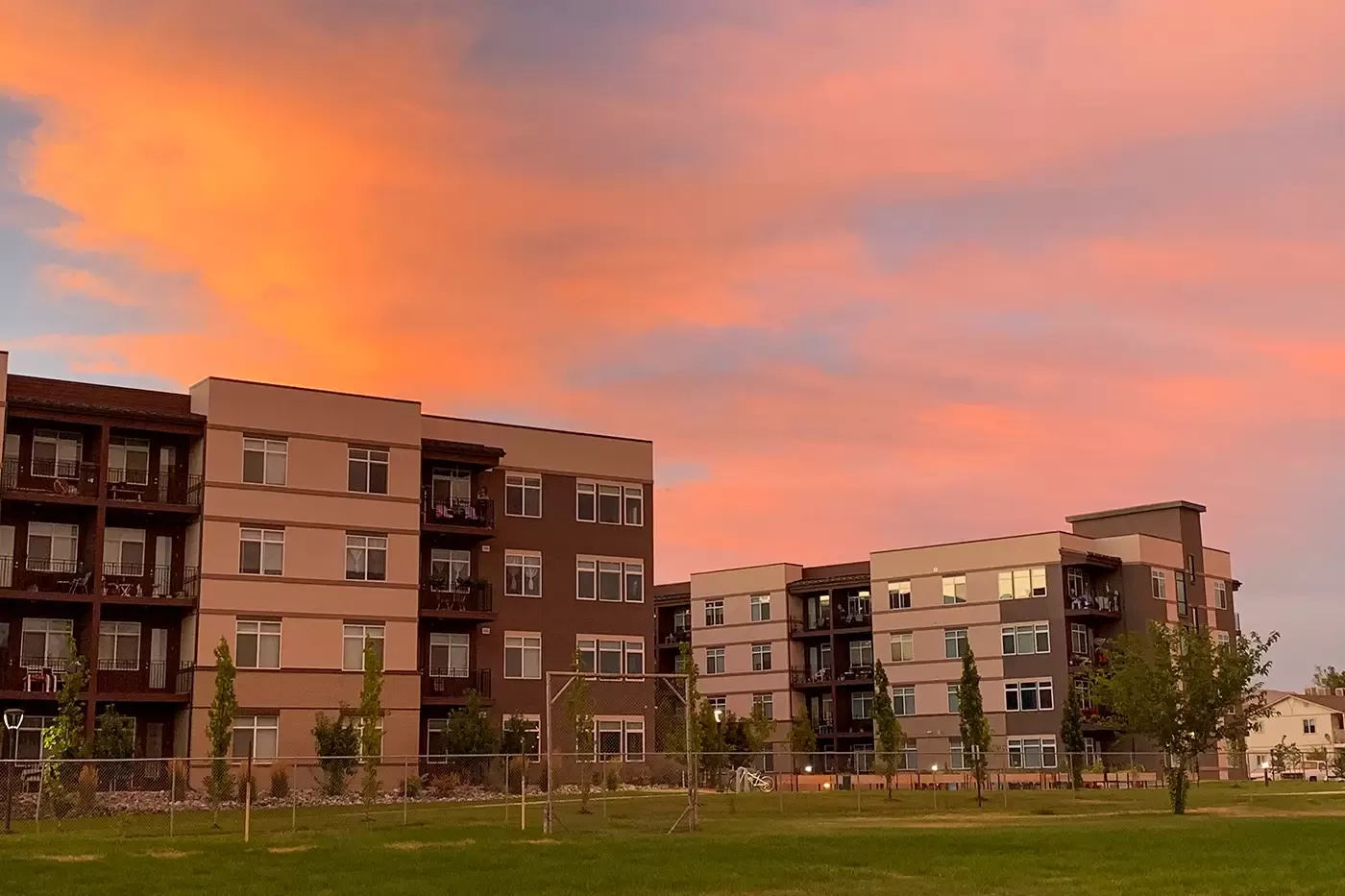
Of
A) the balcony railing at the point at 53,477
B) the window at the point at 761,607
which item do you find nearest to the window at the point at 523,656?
the balcony railing at the point at 53,477

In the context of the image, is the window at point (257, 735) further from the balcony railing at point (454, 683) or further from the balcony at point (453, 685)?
the balcony railing at point (454, 683)

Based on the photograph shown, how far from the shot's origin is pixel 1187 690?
138 feet

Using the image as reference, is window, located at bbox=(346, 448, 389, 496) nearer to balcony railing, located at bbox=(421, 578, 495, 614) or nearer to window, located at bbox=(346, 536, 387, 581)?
window, located at bbox=(346, 536, 387, 581)

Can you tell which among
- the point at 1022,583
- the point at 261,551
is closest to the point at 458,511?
the point at 261,551

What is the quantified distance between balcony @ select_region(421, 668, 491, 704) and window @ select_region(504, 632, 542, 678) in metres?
1.14

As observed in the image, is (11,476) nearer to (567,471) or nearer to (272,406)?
(272,406)

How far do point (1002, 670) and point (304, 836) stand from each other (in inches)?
2335

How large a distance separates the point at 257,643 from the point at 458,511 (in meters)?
9.71

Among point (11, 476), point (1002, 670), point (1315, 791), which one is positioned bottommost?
point (1315, 791)

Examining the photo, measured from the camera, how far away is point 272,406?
176ft

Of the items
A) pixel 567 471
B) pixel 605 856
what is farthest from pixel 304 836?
pixel 567 471

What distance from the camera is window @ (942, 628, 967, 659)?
84519 millimetres

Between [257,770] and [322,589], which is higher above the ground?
[322,589]

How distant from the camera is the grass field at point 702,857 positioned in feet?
66.6
